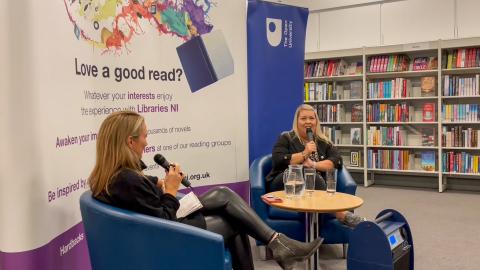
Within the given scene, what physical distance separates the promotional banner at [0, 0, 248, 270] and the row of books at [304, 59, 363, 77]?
3334 millimetres

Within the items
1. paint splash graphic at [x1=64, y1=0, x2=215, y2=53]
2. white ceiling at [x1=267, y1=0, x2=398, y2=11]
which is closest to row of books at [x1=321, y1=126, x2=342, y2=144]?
white ceiling at [x1=267, y1=0, x2=398, y2=11]

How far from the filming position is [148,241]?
6.35ft

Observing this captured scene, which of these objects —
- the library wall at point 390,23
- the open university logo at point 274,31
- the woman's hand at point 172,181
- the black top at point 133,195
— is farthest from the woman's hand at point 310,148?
the library wall at point 390,23

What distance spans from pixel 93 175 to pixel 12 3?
2.73 ft

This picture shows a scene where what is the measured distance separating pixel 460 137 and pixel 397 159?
0.91 m

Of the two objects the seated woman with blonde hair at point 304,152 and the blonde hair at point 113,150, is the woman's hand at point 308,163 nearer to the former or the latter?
the seated woman with blonde hair at point 304,152

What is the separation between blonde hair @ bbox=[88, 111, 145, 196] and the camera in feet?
6.75

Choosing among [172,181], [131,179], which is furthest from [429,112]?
[131,179]

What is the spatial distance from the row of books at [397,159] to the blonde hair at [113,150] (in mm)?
5291

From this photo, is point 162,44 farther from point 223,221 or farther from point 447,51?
point 447,51

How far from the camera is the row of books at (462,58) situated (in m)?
5.98

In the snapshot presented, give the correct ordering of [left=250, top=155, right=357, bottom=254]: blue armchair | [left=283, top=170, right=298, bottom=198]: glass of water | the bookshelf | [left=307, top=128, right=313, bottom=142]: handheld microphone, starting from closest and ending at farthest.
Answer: [left=283, top=170, right=298, bottom=198]: glass of water, [left=250, top=155, right=357, bottom=254]: blue armchair, [left=307, top=128, right=313, bottom=142]: handheld microphone, the bookshelf

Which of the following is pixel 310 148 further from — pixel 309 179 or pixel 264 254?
pixel 264 254

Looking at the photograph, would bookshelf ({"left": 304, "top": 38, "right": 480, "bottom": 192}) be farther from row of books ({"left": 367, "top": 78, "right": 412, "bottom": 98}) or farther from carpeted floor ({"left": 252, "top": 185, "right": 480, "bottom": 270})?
carpeted floor ({"left": 252, "top": 185, "right": 480, "bottom": 270})
